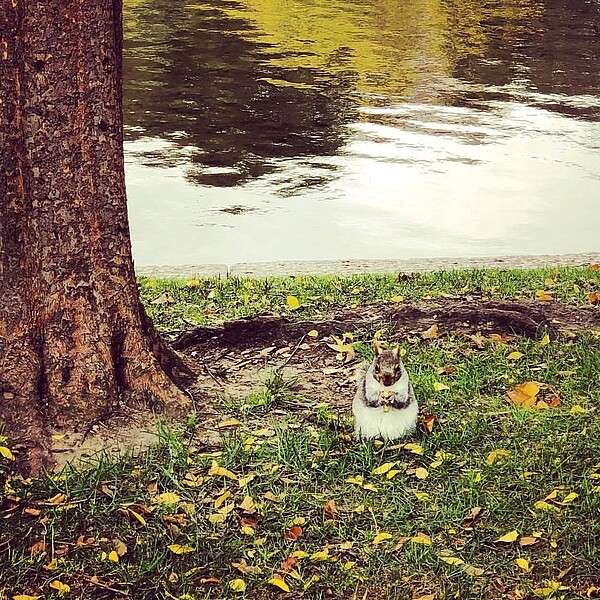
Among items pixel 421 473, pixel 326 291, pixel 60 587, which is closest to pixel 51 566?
pixel 60 587

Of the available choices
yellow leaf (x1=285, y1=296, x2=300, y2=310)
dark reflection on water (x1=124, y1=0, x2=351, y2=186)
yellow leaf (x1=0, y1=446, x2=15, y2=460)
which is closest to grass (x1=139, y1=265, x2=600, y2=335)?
yellow leaf (x1=285, y1=296, x2=300, y2=310)

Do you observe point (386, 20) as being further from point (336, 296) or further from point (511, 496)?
point (511, 496)

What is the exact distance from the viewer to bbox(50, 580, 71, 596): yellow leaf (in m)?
3.04

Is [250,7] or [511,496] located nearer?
[511,496]

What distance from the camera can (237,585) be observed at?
121 inches

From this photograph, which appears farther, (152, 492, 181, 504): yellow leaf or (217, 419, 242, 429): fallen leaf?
(217, 419, 242, 429): fallen leaf

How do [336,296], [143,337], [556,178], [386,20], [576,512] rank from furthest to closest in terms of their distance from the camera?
[386,20]
[556,178]
[336,296]
[143,337]
[576,512]

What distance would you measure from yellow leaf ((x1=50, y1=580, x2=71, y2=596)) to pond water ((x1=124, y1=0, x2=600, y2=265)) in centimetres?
347

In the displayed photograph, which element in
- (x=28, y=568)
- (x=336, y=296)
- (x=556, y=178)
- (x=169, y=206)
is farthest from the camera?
(x=556, y=178)

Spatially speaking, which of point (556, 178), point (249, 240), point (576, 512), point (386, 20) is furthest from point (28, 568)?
point (386, 20)

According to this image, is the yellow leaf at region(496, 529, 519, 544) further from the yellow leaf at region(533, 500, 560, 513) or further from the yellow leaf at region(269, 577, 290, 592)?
the yellow leaf at region(269, 577, 290, 592)

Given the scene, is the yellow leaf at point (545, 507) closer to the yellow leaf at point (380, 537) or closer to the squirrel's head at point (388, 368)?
the yellow leaf at point (380, 537)

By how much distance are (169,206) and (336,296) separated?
8.11ft

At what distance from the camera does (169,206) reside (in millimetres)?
7352
